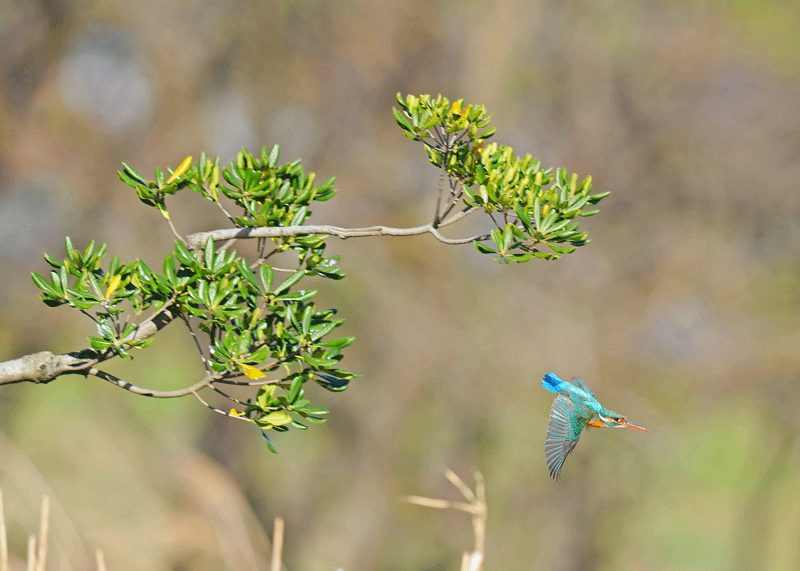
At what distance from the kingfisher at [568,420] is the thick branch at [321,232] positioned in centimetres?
34

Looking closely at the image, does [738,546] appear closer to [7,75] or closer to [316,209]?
[316,209]

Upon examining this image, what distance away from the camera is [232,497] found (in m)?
4.75

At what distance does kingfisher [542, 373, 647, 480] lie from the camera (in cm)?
108

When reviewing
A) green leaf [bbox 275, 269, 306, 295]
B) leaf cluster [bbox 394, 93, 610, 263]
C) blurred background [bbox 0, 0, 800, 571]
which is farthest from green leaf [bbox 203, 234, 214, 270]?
blurred background [bbox 0, 0, 800, 571]

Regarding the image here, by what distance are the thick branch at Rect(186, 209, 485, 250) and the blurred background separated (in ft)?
10.5

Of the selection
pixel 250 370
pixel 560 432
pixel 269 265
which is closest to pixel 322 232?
pixel 269 265

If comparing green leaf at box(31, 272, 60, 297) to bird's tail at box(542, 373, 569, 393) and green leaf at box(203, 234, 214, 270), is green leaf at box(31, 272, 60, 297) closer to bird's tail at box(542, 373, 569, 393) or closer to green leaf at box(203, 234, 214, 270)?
green leaf at box(203, 234, 214, 270)

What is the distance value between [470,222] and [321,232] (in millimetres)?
3232

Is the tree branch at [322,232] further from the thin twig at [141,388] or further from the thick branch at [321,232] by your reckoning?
the thin twig at [141,388]

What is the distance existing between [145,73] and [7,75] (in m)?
0.82

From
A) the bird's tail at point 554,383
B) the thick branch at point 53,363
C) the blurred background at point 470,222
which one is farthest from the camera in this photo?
the blurred background at point 470,222

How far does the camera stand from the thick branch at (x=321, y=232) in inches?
40.0

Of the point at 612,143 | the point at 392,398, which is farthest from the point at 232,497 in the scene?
the point at 612,143

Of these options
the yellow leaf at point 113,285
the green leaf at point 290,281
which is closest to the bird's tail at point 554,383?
the green leaf at point 290,281
